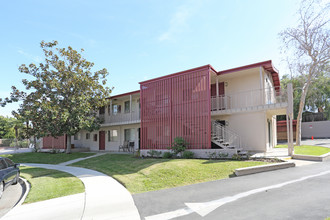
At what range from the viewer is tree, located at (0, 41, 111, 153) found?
1617cm

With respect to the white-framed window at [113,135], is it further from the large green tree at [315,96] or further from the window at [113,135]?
the large green tree at [315,96]

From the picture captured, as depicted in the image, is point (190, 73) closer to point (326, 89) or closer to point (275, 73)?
point (275, 73)

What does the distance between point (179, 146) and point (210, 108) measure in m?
2.93

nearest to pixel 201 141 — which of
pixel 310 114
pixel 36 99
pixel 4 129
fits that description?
pixel 36 99

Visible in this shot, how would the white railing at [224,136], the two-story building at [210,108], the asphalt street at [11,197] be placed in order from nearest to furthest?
the asphalt street at [11,197] → the two-story building at [210,108] → the white railing at [224,136]

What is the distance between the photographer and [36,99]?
55.0ft

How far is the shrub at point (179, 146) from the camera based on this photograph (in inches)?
484

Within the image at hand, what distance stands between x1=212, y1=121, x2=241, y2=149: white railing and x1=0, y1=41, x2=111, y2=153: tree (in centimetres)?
1038

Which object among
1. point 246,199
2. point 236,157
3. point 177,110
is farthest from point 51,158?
point 246,199

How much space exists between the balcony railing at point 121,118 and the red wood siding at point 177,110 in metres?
3.55

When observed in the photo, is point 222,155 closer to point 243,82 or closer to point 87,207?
point 243,82

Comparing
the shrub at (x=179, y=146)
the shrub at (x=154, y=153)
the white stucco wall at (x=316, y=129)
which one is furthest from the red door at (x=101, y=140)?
the white stucco wall at (x=316, y=129)

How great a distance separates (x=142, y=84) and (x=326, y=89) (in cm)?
2733

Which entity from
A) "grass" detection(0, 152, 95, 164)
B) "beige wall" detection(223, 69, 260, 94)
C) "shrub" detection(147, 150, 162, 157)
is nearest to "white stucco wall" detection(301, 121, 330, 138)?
"beige wall" detection(223, 69, 260, 94)
